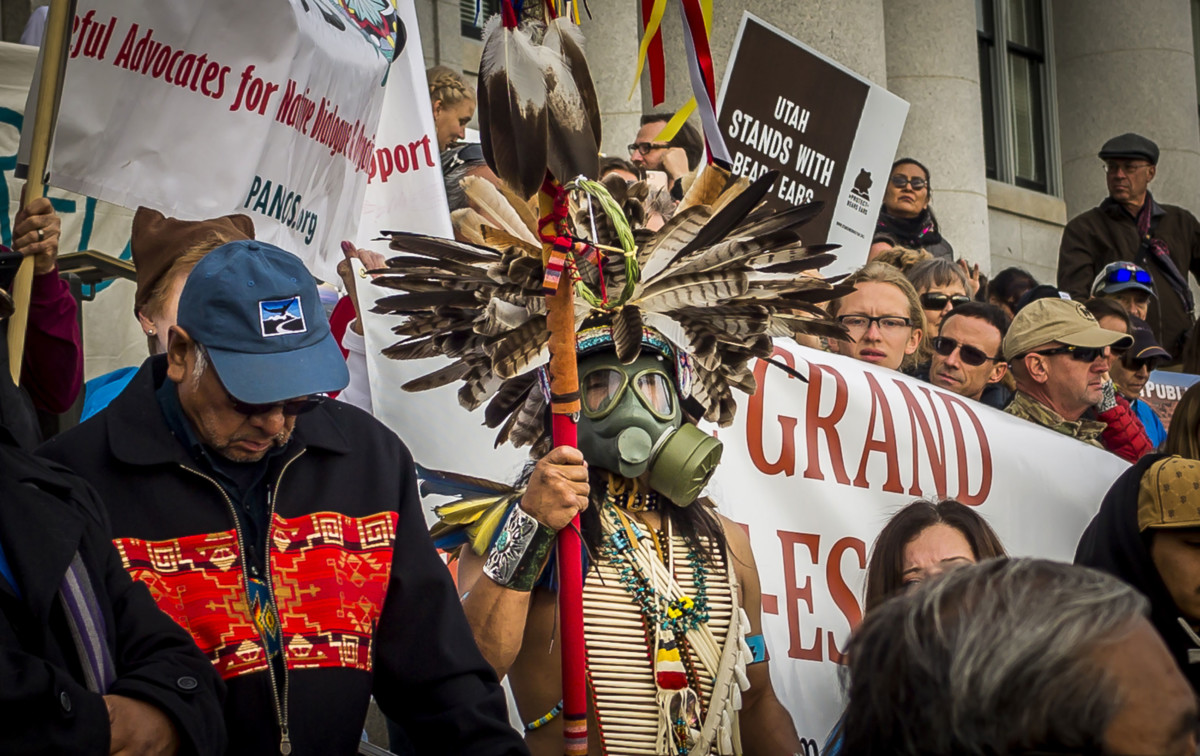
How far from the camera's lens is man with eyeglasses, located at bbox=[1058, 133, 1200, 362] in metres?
8.49

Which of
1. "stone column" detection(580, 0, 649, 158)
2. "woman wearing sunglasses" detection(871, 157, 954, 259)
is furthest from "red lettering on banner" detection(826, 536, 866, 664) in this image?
"stone column" detection(580, 0, 649, 158)

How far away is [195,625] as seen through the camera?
287cm

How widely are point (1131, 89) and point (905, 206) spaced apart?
7.60 meters

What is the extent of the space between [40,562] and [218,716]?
1.26 feet

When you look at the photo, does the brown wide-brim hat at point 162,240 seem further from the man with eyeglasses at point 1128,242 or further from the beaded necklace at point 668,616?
the man with eyeglasses at point 1128,242

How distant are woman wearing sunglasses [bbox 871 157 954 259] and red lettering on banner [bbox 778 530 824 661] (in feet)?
10.4

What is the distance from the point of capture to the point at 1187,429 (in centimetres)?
444

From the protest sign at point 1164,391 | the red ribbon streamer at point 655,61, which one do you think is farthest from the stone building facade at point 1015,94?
the red ribbon streamer at point 655,61

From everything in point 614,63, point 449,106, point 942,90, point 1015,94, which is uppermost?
point 1015,94

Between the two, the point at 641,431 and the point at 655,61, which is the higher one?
the point at 655,61

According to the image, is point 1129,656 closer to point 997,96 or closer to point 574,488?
point 574,488

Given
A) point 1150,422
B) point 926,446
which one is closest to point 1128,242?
point 1150,422

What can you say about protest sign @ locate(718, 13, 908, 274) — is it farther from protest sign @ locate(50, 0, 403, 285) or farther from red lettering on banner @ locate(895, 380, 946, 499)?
protest sign @ locate(50, 0, 403, 285)

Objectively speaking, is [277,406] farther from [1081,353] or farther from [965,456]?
[1081,353]
